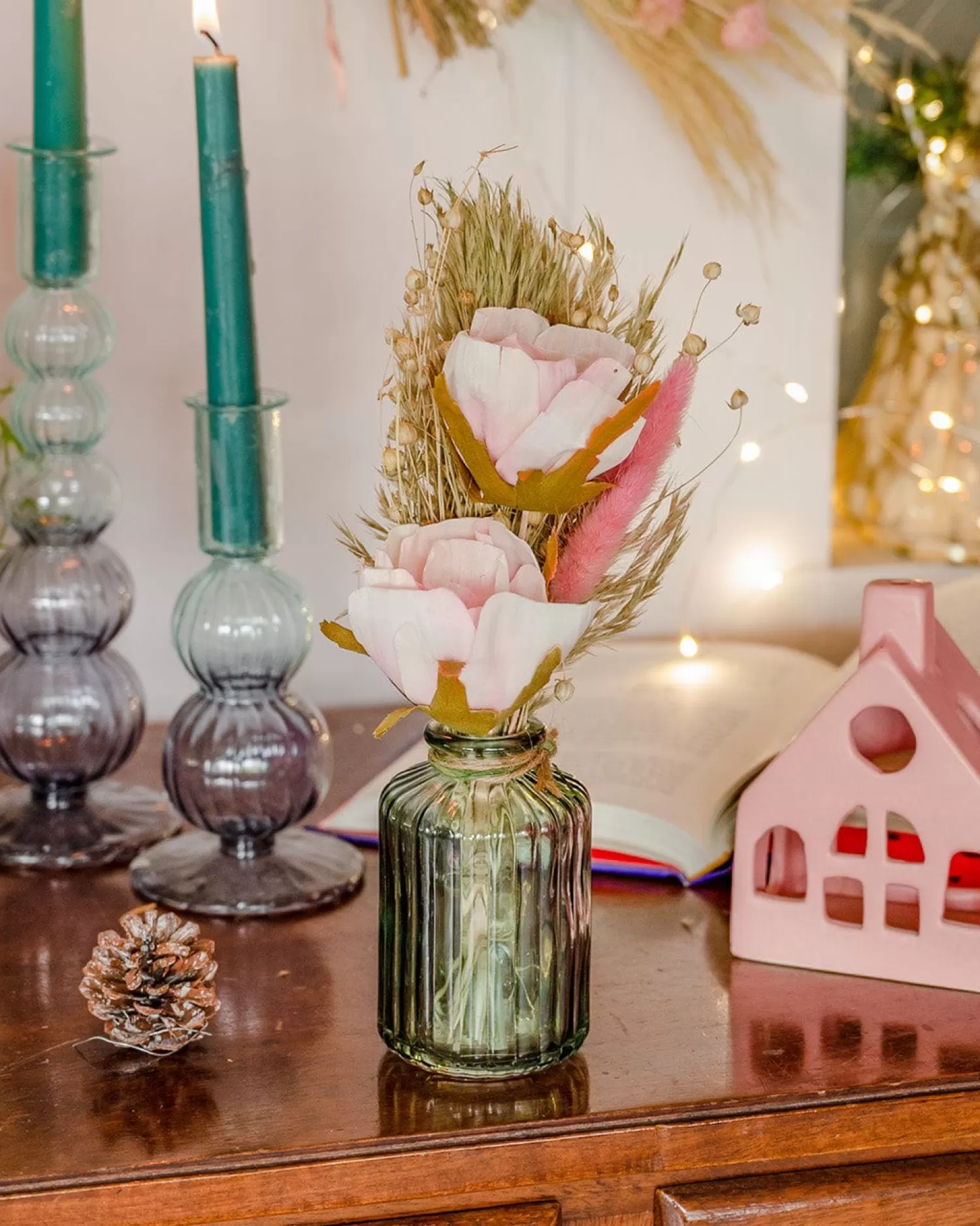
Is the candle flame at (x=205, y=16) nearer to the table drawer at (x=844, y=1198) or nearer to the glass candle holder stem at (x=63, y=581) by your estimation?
the glass candle holder stem at (x=63, y=581)

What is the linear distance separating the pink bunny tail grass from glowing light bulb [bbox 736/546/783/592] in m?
0.65

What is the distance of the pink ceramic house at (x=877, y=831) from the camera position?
0.63 metres

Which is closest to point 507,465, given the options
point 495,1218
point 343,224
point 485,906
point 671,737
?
point 485,906

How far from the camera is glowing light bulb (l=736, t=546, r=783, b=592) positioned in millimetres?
1160

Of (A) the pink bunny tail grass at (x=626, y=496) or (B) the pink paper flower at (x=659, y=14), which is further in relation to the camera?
(B) the pink paper flower at (x=659, y=14)

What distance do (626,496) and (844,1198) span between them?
0.92 feet

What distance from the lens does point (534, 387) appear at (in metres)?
0.49

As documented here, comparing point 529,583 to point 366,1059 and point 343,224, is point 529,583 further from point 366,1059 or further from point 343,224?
point 343,224

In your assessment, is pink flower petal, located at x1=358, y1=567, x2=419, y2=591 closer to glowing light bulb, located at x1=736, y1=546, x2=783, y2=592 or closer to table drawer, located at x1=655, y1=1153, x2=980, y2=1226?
table drawer, located at x1=655, y1=1153, x2=980, y2=1226

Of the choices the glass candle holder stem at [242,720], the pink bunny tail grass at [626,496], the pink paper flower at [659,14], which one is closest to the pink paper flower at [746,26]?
the pink paper flower at [659,14]

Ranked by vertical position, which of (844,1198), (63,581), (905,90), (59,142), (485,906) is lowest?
(844,1198)

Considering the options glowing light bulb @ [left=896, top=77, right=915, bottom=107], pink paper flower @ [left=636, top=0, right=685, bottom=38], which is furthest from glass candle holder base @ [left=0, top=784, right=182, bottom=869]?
glowing light bulb @ [left=896, top=77, right=915, bottom=107]

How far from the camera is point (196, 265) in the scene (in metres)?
1.02

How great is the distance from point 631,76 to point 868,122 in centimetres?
19
